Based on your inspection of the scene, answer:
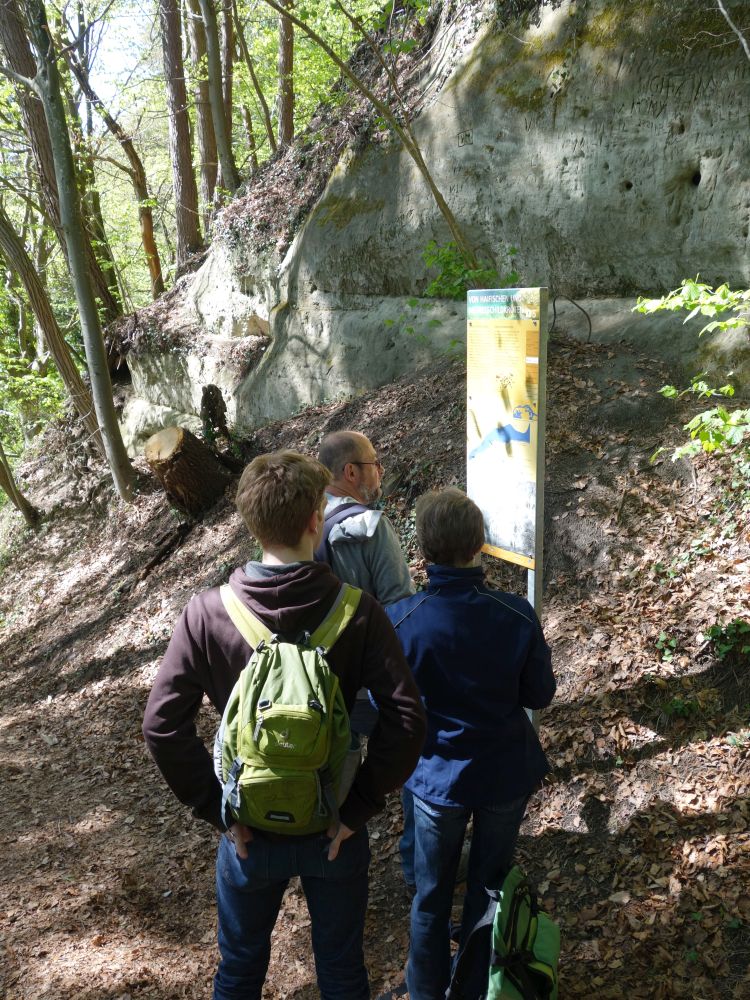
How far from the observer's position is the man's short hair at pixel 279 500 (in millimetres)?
2211

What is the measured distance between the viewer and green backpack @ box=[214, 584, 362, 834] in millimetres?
2037

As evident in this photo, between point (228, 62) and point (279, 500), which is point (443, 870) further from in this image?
point (228, 62)

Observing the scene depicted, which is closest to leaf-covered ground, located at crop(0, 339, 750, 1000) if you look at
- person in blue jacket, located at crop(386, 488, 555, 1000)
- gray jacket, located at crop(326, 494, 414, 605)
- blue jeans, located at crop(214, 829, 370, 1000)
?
person in blue jacket, located at crop(386, 488, 555, 1000)

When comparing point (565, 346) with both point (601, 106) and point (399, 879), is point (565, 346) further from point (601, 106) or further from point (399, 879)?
point (399, 879)

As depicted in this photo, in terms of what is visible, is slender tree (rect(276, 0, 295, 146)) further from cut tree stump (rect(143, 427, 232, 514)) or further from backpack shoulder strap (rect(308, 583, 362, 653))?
backpack shoulder strap (rect(308, 583, 362, 653))

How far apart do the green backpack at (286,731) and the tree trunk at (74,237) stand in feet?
29.3

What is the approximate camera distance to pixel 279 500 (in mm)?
2203

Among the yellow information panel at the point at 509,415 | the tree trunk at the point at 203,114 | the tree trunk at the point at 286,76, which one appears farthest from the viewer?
the tree trunk at the point at 286,76

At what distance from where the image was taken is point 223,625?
2.22m

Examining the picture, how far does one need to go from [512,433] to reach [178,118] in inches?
543

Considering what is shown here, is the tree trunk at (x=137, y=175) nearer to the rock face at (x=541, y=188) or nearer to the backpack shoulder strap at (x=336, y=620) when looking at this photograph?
the rock face at (x=541, y=188)

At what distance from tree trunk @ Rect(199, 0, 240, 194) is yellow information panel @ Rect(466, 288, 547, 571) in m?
12.0

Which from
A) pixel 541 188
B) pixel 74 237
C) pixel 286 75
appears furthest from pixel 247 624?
pixel 286 75

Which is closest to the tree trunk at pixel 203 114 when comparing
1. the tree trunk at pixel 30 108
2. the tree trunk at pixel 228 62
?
the tree trunk at pixel 228 62
